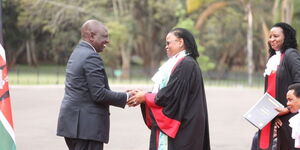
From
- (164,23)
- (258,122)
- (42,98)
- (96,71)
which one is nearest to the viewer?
(96,71)

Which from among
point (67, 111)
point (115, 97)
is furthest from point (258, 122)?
point (67, 111)

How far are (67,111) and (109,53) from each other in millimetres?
29267

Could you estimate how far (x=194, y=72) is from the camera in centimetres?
534

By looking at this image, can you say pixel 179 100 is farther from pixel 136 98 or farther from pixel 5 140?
pixel 5 140

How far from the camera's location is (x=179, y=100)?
5328mm

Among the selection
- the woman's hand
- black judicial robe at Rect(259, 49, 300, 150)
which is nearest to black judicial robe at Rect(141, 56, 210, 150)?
the woman's hand

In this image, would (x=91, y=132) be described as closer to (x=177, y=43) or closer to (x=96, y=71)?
(x=96, y=71)

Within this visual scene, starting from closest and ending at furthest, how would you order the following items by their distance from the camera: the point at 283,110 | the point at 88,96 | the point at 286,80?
the point at 88,96
the point at 283,110
the point at 286,80

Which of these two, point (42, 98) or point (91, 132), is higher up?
point (91, 132)

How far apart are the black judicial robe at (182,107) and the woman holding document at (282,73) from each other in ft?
2.93

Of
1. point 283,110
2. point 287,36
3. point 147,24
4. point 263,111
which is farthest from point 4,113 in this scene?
point 147,24

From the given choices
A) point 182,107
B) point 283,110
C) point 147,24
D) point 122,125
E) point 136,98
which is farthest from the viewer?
point 147,24

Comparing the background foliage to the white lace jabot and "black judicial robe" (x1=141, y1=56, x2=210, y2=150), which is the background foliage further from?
"black judicial robe" (x1=141, y1=56, x2=210, y2=150)

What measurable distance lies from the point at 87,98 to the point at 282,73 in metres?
2.02
